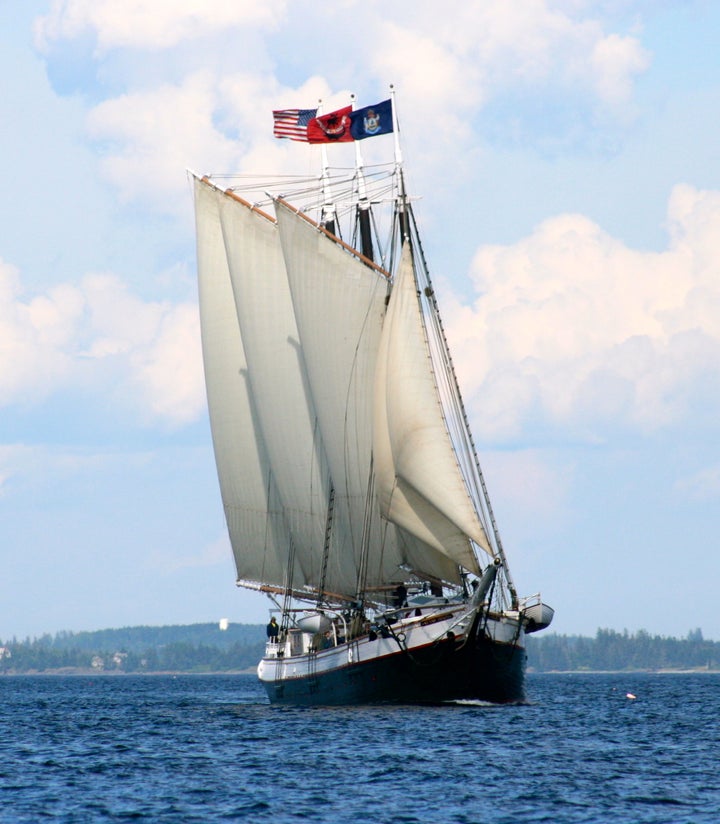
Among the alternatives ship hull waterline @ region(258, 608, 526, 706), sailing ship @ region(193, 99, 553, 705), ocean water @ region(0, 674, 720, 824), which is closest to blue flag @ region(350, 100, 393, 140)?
sailing ship @ region(193, 99, 553, 705)

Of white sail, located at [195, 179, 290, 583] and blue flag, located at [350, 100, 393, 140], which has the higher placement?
blue flag, located at [350, 100, 393, 140]

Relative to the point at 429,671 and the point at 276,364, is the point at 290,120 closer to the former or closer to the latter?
the point at 276,364

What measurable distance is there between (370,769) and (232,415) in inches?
1505

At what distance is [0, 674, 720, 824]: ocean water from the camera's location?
128ft

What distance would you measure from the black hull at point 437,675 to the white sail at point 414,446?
3.91 meters

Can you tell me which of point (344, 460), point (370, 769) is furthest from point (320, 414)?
point (370, 769)

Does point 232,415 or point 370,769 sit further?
point 232,415

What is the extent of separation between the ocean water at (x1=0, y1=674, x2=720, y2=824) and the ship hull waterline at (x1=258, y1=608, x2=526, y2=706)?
83cm

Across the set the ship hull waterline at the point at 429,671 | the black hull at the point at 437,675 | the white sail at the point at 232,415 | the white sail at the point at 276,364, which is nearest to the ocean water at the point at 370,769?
the black hull at the point at 437,675

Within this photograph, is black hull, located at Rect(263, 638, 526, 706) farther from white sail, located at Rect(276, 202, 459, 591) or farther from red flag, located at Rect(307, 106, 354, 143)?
red flag, located at Rect(307, 106, 354, 143)

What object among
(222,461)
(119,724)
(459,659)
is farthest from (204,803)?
(222,461)

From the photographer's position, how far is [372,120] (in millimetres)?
71125

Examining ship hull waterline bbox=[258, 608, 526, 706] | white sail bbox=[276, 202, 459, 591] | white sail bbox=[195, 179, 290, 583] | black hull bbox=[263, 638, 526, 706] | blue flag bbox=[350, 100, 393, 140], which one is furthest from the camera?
white sail bbox=[195, 179, 290, 583]

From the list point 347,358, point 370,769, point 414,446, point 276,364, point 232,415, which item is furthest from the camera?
point 232,415
